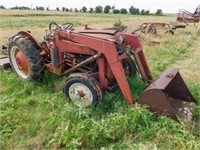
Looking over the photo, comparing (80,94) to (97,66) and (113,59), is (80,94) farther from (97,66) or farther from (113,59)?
(113,59)

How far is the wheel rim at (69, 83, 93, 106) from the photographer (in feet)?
12.7

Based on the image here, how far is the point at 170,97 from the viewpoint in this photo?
159 inches

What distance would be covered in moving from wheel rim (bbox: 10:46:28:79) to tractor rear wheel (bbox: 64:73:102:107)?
1.36 m

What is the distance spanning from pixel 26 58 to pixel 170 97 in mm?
2593

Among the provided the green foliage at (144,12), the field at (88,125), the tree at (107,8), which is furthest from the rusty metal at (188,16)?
the tree at (107,8)

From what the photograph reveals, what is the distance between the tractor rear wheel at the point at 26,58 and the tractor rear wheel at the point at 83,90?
2.97 ft

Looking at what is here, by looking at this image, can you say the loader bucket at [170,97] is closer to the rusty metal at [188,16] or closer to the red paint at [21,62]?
the red paint at [21,62]

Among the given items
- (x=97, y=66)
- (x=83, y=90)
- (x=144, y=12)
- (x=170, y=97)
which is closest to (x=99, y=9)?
(x=144, y=12)

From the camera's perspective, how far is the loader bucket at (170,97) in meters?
3.40

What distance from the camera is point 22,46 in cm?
469

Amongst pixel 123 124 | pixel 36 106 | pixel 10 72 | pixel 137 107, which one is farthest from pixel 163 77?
pixel 10 72

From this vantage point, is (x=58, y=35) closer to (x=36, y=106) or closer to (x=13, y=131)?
(x=36, y=106)

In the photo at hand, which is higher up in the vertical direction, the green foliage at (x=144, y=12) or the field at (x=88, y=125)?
the field at (x=88, y=125)

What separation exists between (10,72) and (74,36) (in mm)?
2245
